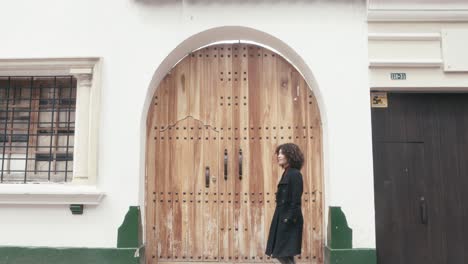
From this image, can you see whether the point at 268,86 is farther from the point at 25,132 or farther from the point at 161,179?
the point at 25,132

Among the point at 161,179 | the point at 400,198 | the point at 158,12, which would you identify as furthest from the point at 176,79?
the point at 400,198

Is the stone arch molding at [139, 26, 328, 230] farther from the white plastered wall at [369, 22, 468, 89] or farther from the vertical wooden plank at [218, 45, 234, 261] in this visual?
the white plastered wall at [369, 22, 468, 89]

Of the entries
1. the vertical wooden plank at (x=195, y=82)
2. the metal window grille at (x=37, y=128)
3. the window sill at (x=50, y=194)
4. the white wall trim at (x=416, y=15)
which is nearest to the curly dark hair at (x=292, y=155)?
the vertical wooden plank at (x=195, y=82)

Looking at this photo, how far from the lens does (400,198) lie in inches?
208

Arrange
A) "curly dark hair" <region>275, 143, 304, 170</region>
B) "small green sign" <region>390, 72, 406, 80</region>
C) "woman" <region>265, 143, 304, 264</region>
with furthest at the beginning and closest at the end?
"small green sign" <region>390, 72, 406, 80</region>
"curly dark hair" <region>275, 143, 304, 170</region>
"woman" <region>265, 143, 304, 264</region>

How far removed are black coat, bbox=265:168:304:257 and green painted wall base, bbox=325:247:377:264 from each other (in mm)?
872

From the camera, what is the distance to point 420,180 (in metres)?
5.30

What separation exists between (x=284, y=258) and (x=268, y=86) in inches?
88.3

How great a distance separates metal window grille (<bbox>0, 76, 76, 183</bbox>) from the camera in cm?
553

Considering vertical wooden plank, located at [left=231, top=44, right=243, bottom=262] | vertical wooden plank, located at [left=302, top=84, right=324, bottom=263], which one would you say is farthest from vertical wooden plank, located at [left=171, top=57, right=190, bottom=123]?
vertical wooden plank, located at [left=302, top=84, right=324, bottom=263]

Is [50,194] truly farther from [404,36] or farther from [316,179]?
[404,36]

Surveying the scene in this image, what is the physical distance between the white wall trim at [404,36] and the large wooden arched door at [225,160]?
3.37ft

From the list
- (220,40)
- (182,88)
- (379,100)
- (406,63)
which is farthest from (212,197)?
(406,63)

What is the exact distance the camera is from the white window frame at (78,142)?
510 centimetres
